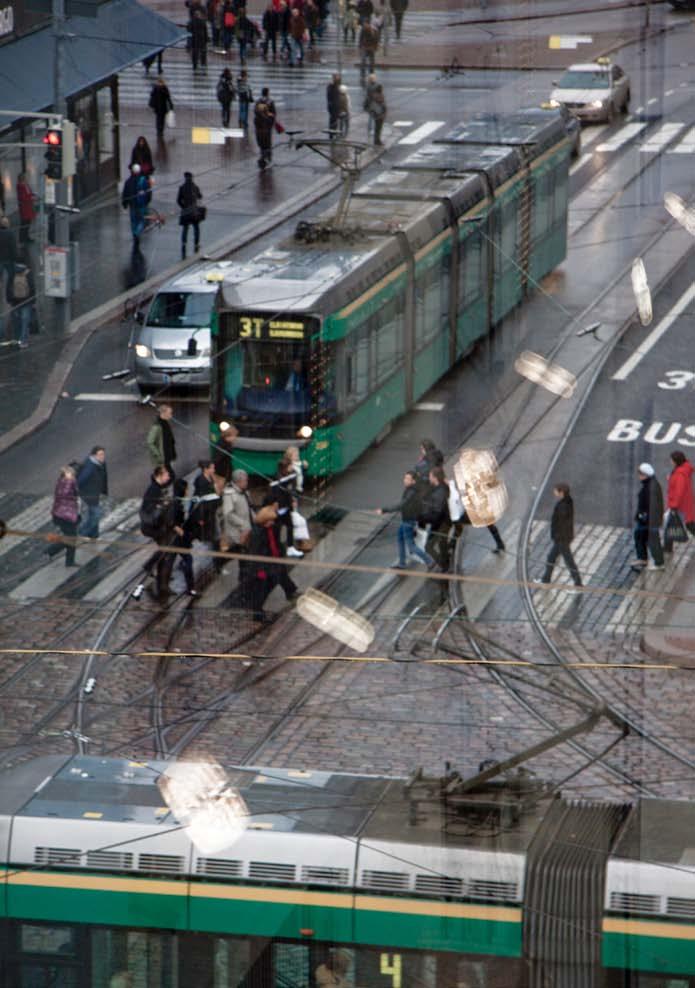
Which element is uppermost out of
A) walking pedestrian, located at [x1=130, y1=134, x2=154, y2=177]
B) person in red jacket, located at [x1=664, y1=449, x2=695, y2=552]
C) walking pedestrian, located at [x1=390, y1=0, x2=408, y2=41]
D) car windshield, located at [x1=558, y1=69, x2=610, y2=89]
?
walking pedestrian, located at [x1=390, y1=0, x2=408, y2=41]

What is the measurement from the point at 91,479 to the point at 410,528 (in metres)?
3.56

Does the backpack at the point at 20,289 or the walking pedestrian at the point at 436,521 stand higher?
the backpack at the point at 20,289

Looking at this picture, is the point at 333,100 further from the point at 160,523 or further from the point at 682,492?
the point at 682,492

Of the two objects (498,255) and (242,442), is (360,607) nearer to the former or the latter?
(242,442)

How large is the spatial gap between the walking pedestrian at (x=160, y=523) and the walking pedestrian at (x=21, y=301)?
7827 millimetres

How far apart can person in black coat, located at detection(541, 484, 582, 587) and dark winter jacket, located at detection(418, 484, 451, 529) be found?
3.82ft

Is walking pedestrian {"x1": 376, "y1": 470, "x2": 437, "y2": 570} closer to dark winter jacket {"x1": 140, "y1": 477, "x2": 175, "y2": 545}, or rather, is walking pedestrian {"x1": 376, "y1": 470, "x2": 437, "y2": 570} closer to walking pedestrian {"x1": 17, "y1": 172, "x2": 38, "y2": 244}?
dark winter jacket {"x1": 140, "y1": 477, "x2": 175, "y2": 545}

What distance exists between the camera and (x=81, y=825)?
10102 millimetres

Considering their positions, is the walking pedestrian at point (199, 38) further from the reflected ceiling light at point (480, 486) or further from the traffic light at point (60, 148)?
the reflected ceiling light at point (480, 486)

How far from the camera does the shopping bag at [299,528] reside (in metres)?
20.3

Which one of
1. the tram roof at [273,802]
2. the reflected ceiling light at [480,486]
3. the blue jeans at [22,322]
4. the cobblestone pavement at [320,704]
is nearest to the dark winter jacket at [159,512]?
the cobblestone pavement at [320,704]

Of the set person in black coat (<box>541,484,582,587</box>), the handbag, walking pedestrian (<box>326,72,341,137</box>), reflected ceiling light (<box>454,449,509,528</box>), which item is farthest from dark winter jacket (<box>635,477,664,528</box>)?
walking pedestrian (<box>326,72,341,137</box>)

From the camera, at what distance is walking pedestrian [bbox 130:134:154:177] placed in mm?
30406

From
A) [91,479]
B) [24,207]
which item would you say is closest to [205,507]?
[91,479]
